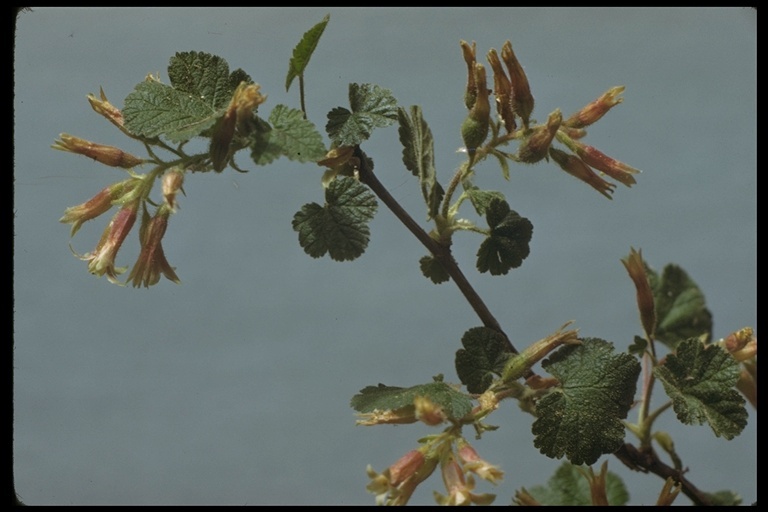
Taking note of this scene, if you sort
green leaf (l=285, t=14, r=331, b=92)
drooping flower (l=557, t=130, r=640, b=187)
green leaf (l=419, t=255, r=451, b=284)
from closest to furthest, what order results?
1. green leaf (l=285, t=14, r=331, b=92)
2. drooping flower (l=557, t=130, r=640, b=187)
3. green leaf (l=419, t=255, r=451, b=284)

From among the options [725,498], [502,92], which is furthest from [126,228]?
[725,498]

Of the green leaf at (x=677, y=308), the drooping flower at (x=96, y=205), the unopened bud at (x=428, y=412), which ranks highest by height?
the drooping flower at (x=96, y=205)

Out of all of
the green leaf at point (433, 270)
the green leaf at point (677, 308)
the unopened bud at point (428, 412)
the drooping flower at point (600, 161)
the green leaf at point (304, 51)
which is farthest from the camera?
the green leaf at point (677, 308)

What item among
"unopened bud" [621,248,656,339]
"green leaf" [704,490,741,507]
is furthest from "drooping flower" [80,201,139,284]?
"green leaf" [704,490,741,507]

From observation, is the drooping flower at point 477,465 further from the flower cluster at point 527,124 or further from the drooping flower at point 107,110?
the drooping flower at point 107,110

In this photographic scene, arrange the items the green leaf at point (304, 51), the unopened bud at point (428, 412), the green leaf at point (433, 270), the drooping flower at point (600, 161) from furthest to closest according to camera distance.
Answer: the green leaf at point (433, 270) → the drooping flower at point (600, 161) → the green leaf at point (304, 51) → the unopened bud at point (428, 412)

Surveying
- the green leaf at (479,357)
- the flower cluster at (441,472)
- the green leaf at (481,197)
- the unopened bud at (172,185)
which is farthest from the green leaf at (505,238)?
the unopened bud at (172,185)

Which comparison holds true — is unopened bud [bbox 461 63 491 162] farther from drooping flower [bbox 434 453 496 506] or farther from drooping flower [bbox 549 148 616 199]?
drooping flower [bbox 434 453 496 506]
